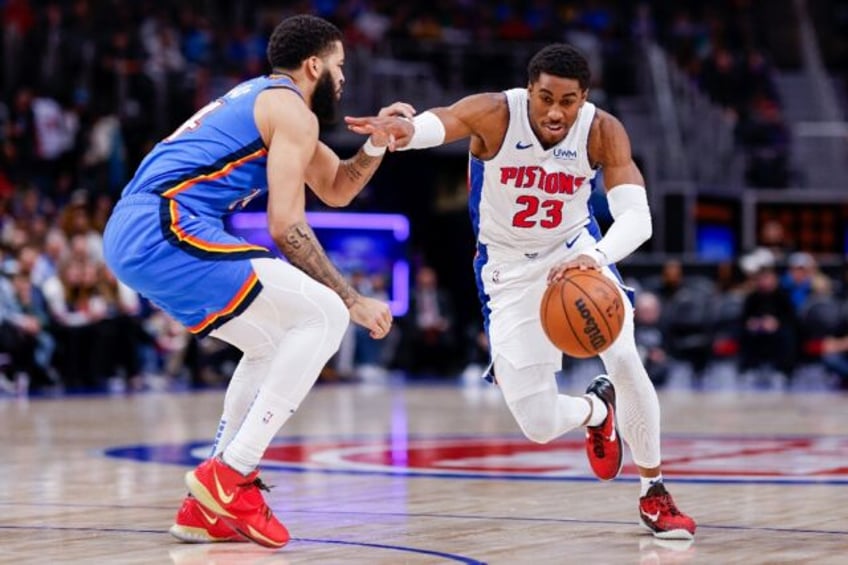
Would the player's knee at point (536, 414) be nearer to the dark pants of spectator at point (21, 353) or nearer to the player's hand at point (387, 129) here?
the player's hand at point (387, 129)

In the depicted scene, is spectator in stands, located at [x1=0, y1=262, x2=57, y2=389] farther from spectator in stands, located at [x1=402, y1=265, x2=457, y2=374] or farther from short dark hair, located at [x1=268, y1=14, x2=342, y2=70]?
short dark hair, located at [x1=268, y1=14, x2=342, y2=70]

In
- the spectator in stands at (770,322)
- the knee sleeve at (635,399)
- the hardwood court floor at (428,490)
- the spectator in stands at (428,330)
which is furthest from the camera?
the spectator in stands at (428,330)

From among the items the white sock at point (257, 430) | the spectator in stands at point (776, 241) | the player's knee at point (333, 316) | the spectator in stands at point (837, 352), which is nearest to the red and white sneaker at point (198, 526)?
the white sock at point (257, 430)

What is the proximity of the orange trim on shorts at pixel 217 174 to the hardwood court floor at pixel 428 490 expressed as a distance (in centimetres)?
125

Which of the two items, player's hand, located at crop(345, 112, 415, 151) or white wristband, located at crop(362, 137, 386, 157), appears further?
white wristband, located at crop(362, 137, 386, 157)

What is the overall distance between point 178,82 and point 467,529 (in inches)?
550

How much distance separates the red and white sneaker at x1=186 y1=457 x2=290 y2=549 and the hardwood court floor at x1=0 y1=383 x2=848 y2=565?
0.07 meters

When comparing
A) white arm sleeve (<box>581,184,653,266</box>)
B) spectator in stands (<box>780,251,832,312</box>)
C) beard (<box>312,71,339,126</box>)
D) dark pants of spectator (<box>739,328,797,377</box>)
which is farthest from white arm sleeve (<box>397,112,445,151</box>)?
spectator in stands (<box>780,251,832,312</box>)

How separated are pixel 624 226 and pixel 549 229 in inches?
20.0

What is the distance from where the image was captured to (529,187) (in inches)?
245

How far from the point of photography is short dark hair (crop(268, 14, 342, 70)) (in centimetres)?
570

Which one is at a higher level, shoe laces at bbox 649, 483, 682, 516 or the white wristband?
the white wristband

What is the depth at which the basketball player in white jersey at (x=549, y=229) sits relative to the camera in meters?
5.88

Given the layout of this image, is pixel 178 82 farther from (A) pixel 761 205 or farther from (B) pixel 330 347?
(B) pixel 330 347
